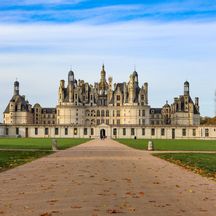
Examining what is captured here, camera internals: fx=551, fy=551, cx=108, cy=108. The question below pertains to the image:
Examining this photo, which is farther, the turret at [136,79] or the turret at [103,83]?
the turret at [103,83]

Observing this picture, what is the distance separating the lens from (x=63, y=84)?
494 ft

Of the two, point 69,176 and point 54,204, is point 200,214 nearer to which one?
point 54,204

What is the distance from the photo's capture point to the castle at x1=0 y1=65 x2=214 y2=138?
134625 mm

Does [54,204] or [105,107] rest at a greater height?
[105,107]

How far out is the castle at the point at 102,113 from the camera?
135 metres

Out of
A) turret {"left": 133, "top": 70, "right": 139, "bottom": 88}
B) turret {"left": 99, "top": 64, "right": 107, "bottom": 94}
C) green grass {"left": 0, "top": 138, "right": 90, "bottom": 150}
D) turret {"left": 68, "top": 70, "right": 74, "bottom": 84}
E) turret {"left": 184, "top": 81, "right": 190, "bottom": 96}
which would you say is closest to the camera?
green grass {"left": 0, "top": 138, "right": 90, "bottom": 150}

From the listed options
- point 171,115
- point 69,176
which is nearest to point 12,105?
point 171,115

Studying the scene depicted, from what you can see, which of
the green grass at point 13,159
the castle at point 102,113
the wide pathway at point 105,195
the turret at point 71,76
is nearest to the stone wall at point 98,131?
the castle at point 102,113

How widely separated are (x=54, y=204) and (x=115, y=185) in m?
4.02

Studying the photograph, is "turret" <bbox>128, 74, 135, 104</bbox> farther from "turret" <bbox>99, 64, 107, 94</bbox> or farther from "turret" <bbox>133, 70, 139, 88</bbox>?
"turret" <bbox>99, 64, 107, 94</bbox>

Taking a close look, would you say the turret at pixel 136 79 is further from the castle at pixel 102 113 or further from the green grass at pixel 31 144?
the green grass at pixel 31 144


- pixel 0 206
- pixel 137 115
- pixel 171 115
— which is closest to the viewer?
pixel 0 206

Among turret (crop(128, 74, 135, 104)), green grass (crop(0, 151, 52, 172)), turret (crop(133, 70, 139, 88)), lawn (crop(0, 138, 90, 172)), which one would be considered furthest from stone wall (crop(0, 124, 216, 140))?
green grass (crop(0, 151, 52, 172))

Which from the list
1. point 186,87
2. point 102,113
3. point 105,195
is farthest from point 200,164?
point 186,87
